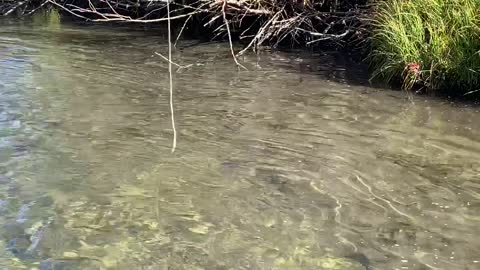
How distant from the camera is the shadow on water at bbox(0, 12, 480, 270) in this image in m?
4.11

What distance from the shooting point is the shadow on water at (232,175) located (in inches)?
162

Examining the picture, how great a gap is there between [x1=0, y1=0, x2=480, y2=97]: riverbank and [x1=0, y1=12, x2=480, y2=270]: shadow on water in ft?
1.65

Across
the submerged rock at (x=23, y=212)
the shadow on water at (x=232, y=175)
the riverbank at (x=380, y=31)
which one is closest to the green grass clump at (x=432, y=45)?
the riverbank at (x=380, y=31)

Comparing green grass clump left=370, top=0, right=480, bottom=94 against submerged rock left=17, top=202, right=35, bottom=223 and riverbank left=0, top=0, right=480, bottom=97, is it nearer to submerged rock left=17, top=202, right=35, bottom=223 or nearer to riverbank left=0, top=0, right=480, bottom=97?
riverbank left=0, top=0, right=480, bottom=97

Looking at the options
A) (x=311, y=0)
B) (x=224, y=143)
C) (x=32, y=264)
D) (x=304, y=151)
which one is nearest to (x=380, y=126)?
(x=304, y=151)

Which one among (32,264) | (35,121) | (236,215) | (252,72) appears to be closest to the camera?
(32,264)

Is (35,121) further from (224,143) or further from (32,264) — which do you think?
(32,264)

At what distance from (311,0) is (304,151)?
229 inches

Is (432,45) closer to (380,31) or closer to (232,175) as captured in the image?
(380,31)

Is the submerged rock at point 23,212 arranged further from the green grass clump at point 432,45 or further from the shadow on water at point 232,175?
the green grass clump at point 432,45

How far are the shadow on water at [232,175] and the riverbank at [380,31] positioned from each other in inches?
19.8

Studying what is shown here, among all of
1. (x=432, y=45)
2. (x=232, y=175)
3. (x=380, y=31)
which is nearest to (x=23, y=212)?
(x=232, y=175)

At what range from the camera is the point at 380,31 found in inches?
352

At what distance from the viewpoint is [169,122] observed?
680 cm
